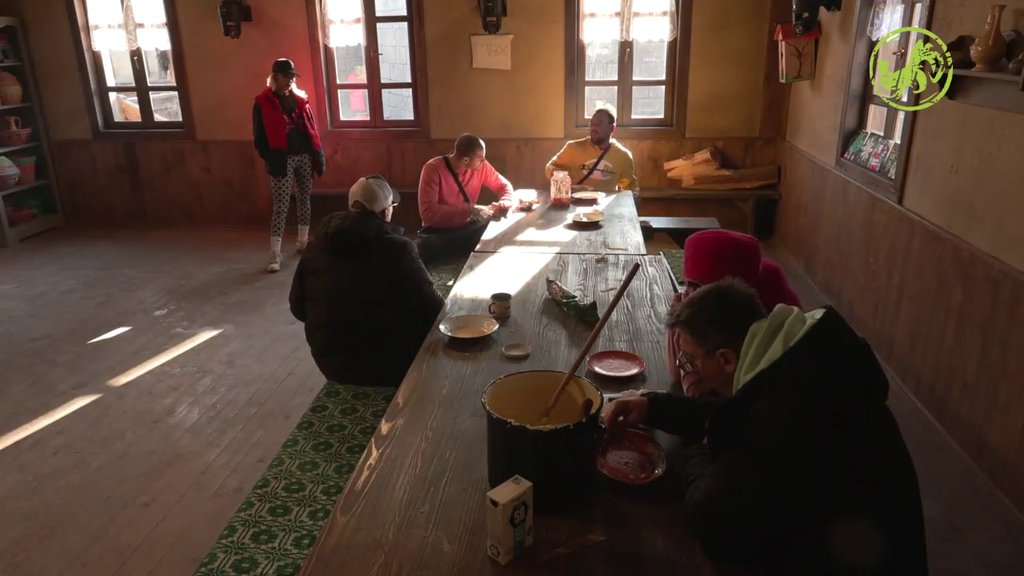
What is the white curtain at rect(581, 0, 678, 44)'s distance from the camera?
562cm

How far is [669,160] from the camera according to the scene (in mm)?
5969

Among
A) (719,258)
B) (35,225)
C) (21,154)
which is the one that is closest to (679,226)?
(719,258)

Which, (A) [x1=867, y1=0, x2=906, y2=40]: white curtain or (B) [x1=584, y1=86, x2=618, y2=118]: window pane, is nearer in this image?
(A) [x1=867, y1=0, x2=906, y2=40]: white curtain

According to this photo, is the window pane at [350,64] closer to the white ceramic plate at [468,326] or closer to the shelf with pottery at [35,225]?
the shelf with pottery at [35,225]

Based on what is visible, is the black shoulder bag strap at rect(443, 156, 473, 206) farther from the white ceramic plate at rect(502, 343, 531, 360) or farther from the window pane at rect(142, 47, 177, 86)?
the window pane at rect(142, 47, 177, 86)

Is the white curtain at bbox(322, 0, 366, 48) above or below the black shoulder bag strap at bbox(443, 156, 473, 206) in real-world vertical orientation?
above

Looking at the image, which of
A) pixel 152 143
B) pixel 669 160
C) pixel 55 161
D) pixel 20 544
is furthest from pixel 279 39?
pixel 20 544

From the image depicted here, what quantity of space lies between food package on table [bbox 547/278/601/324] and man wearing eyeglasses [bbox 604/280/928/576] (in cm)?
96

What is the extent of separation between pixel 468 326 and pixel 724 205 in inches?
169

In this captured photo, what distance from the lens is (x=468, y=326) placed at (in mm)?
2160

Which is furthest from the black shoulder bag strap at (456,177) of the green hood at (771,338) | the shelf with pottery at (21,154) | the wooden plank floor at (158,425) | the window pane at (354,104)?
the shelf with pottery at (21,154)

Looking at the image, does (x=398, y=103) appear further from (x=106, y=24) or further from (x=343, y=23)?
(x=106, y=24)

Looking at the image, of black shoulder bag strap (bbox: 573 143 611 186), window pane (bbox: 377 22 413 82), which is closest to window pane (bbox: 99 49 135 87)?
window pane (bbox: 377 22 413 82)

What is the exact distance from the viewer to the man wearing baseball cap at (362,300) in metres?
2.51
